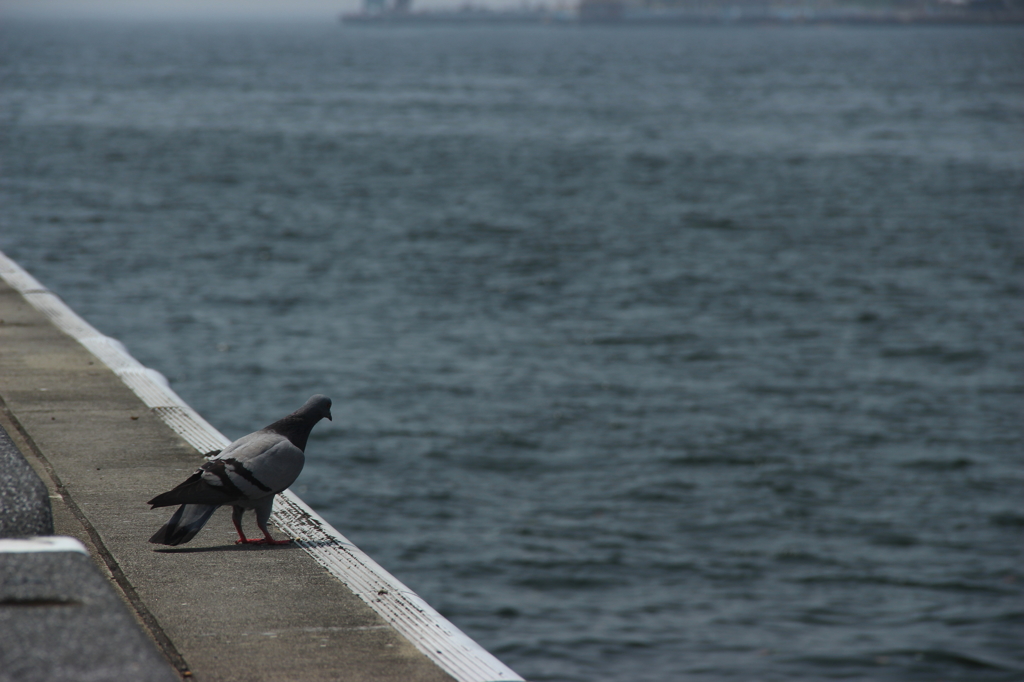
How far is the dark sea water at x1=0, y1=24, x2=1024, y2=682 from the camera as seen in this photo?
13398 mm

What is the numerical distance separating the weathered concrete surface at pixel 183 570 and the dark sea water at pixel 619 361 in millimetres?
6241

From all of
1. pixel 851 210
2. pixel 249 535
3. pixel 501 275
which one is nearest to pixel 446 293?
pixel 501 275

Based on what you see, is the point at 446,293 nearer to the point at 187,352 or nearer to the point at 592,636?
the point at 187,352

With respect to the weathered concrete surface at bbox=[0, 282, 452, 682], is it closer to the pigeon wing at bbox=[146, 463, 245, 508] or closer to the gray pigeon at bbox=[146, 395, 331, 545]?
the gray pigeon at bbox=[146, 395, 331, 545]

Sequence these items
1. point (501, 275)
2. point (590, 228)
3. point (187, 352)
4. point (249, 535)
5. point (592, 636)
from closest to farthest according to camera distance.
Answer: point (249, 535) < point (592, 636) < point (187, 352) < point (501, 275) < point (590, 228)

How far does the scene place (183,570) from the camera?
4.66 meters

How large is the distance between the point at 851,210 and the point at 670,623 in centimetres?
2960

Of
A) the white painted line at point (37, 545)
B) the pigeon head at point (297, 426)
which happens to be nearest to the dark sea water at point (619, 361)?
the pigeon head at point (297, 426)

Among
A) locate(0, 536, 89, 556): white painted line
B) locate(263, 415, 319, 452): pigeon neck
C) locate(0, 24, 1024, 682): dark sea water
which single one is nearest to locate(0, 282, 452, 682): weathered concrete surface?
locate(263, 415, 319, 452): pigeon neck

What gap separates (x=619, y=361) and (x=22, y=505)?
1865cm

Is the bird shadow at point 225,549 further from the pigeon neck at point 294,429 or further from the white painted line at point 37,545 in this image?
the white painted line at point 37,545

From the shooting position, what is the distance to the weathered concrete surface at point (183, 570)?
3.92 m

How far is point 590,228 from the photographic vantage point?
118 feet

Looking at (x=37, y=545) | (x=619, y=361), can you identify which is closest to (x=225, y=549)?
(x=37, y=545)
